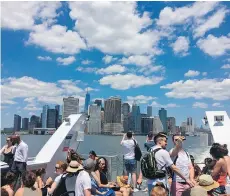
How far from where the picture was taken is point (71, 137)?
7.74 m

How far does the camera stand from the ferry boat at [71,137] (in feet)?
22.0

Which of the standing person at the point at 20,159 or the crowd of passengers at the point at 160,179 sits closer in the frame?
the crowd of passengers at the point at 160,179

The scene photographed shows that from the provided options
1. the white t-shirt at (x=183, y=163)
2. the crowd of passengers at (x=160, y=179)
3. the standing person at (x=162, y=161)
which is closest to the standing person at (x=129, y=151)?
the crowd of passengers at (x=160, y=179)

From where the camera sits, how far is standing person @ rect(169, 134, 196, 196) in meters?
3.72

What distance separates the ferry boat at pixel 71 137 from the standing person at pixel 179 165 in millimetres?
3370

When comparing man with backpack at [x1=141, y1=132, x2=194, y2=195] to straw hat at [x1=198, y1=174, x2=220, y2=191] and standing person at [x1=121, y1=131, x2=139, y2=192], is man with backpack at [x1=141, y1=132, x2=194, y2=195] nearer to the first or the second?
straw hat at [x1=198, y1=174, x2=220, y2=191]

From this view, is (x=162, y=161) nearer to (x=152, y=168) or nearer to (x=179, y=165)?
(x=152, y=168)

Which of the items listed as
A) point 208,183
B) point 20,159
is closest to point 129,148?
point 20,159

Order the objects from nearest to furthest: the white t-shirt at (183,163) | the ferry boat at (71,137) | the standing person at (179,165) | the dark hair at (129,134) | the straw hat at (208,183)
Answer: the straw hat at (208,183) < the standing person at (179,165) < the white t-shirt at (183,163) < the dark hair at (129,134) < the ferry boat at (71,137)

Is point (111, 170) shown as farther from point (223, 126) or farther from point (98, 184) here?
point (223, 126)

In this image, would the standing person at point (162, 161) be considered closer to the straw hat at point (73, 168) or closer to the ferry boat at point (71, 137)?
the straw hat at point (73, 168)

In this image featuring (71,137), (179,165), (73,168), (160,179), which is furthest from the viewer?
(71,137)

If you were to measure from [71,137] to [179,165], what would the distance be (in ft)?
14.2

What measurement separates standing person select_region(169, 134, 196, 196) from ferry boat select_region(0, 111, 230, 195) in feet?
11.1
